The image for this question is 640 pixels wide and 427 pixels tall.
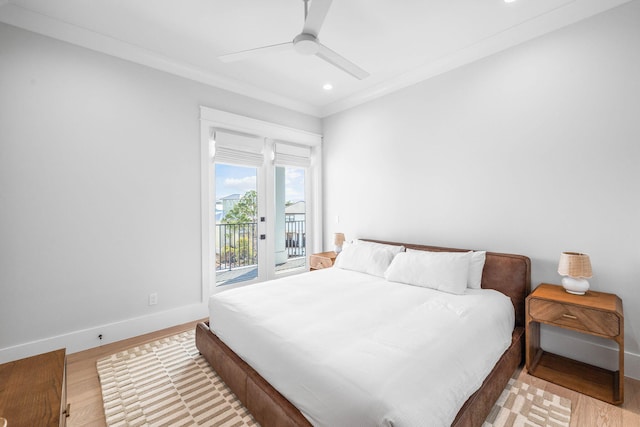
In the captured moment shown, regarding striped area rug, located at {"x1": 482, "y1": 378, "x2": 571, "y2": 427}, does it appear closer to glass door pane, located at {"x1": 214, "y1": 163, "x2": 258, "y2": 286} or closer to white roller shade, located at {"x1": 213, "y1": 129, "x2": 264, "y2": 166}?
glass door pane, located at {"x1": 214, "y1": 163, "x2": 258, "y2": 286}

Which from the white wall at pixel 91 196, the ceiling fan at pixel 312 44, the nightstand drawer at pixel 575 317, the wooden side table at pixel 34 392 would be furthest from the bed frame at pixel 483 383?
the ceiling fan at pixel 312 44

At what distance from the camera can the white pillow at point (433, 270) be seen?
2.42m

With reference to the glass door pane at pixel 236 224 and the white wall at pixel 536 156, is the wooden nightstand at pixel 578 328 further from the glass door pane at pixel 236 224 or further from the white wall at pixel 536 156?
the glass door pane at pixel 236 224

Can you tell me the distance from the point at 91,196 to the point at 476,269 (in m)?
3.62

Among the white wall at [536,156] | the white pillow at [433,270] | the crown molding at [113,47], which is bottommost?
the white pillow at [433,270]

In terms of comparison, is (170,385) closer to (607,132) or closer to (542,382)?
(542,382)

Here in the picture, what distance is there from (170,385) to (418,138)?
11.0 ft

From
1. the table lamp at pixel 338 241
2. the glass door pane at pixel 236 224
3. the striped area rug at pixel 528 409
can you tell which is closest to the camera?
the striped area rug at pixel 528 409

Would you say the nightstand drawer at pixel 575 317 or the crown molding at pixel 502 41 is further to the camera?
the crown molding at pixel 502 41

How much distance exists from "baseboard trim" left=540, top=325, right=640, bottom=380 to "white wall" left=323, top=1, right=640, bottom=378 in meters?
0.01

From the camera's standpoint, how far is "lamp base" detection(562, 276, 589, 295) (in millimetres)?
2033

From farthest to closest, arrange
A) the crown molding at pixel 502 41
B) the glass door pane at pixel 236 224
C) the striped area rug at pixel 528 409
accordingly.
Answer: the glass door pane at pixel 236 224, the crown molding at pixel 502 41, the striped area rug at pixel 528 409

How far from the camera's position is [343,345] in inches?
58.7

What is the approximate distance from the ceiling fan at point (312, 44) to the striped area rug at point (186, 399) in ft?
8.11
